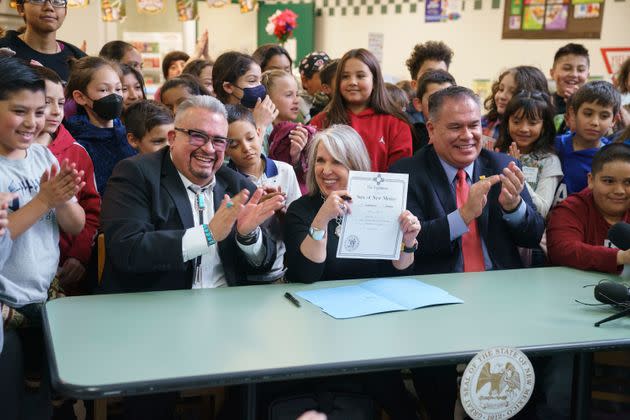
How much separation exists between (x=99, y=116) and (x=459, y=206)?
6.44 ft

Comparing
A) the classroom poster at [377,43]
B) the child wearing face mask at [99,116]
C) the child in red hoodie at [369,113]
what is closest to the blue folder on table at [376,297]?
the child in red hoodie at [369,113]

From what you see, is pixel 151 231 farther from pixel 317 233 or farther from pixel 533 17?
pixel 533 17

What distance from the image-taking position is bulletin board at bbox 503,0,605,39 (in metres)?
6.35

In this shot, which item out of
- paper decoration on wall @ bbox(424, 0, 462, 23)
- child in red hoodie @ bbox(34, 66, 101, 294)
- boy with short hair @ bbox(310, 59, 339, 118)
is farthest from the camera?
paper decoration on wall @ bbox(424, 0, 462, 23)

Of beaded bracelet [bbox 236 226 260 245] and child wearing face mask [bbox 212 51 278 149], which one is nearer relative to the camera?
beaded bracelet [bbox 236 226 260 245]

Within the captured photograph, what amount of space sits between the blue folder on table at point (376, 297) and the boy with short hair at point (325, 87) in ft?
7.17

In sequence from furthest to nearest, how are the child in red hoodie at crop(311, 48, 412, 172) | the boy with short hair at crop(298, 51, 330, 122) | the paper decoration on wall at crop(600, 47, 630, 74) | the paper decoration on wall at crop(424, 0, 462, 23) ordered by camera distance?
the paper decoration on wall at crop(424, 0, 462, 23) → the paper decoration on wall at crop(600, 47, 630, 74) → the boy with short hair at crop(298, 51, 330, 122) → the child in red hoodie at crop(311, 48, 412, 172)

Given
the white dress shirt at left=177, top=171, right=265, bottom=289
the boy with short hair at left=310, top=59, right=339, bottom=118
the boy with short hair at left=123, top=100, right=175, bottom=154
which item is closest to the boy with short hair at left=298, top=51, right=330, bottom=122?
the boy with short hair at left=310, top=59, right=339, bottom=118

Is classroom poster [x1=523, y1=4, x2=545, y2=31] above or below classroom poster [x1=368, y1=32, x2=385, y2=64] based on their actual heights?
above

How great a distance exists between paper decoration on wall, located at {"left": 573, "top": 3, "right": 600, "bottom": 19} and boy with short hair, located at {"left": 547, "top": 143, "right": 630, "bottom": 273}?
145 inches

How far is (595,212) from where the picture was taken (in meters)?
3.13

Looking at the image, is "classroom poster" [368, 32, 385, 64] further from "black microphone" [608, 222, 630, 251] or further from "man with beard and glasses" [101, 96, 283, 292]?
"black microphone" [608, 222, 630, 251]

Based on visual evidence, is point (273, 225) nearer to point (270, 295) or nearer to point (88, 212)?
point (270, 295)

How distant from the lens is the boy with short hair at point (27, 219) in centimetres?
235
